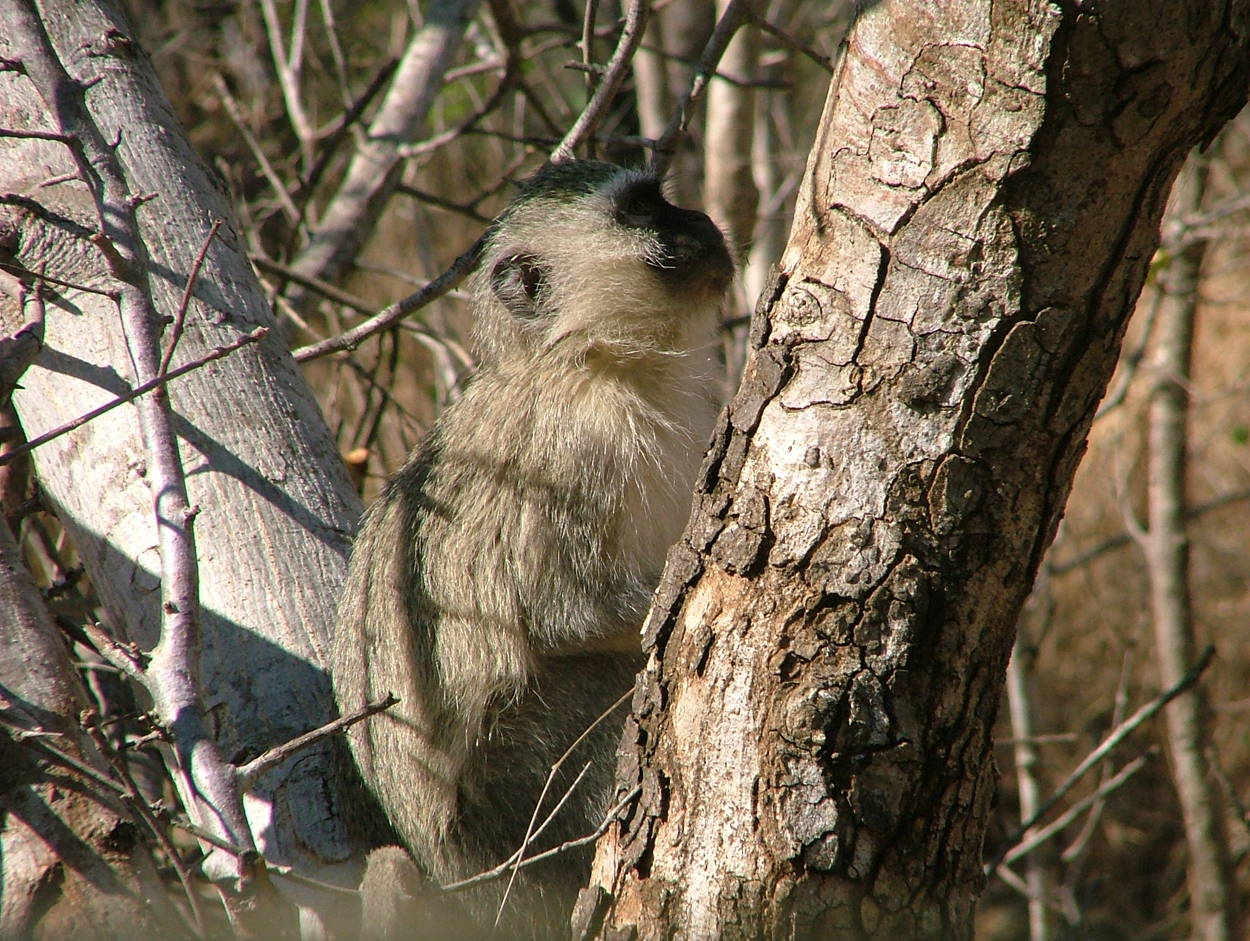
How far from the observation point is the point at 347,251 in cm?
392

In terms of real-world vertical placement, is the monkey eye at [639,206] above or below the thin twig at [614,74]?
below

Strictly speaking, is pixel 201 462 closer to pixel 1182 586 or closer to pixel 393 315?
pixel 393 315

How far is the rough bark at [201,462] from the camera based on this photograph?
2143mm

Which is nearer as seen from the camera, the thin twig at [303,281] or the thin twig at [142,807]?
the thin twig at [142,807]

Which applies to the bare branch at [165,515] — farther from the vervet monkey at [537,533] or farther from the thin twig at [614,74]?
the thin twig at [614,74]

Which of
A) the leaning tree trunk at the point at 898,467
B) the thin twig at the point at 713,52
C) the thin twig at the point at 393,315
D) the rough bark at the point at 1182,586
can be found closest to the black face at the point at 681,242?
the thin twig at the point at 713,52

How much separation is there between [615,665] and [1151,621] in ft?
14.8

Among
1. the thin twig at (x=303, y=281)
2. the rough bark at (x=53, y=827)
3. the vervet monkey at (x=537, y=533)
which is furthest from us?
the thin twig at (x=303, y=281)

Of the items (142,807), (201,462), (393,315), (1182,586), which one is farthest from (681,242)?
(1182,586)

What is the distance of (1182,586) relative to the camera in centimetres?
378

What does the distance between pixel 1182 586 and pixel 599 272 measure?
8.12ft

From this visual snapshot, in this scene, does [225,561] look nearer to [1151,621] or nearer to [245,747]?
[245,747]

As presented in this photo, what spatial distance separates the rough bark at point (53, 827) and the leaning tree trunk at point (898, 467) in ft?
2.83

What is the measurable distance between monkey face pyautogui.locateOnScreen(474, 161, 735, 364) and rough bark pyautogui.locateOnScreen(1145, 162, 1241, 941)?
6.50 feet
